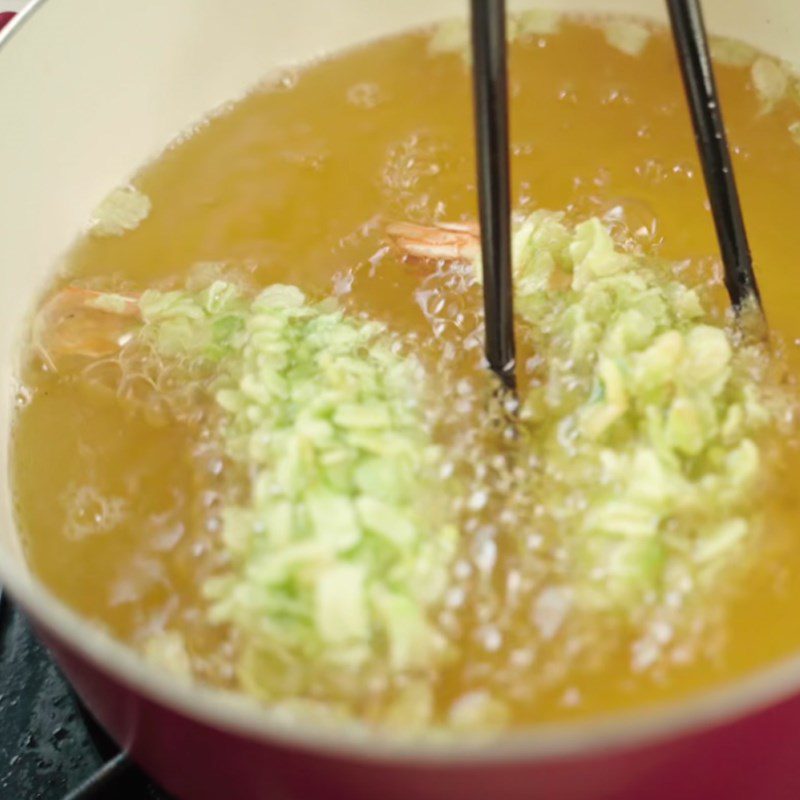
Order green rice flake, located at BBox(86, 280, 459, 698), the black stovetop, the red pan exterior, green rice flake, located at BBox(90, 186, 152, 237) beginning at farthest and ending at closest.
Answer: green rice flake, located at BBox(90, 186, 152, 237) → the black stovetop → green rice flake, located at BBox(86, 280, 459, 698) → the red pan exterior

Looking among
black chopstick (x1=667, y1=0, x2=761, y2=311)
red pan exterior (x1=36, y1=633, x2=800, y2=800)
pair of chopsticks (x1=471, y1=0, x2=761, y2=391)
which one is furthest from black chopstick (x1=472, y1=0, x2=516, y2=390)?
red pan exterior (x1=36, y1=633, x2=800, y2=800)

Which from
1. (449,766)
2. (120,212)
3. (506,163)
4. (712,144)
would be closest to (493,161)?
(506,163)

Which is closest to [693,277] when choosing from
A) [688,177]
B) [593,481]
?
[688,177]

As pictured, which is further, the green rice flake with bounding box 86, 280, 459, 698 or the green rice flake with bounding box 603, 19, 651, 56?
the green rice flake with bounding box 603, 19, 651, 56

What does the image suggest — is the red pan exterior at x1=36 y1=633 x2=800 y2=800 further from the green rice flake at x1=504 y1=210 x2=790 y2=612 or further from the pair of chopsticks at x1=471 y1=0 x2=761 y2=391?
the pair of chopsticks at x1=471 y1=0 x2=761 y2=391

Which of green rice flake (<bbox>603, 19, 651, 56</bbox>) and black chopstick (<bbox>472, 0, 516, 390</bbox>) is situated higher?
black chopstick (<bbox>472, 0, 516, 390</bbox>)

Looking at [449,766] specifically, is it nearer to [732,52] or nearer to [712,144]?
[712,144]

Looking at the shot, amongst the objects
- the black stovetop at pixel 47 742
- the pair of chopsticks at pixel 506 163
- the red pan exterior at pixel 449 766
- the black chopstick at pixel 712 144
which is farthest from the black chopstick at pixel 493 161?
the black stovetop at pixel 47 742

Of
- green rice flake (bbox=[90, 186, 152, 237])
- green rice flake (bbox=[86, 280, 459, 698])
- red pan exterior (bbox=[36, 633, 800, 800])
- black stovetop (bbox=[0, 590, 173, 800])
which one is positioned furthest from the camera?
green rice flake (bbox=[90, 186, 152, 237])
